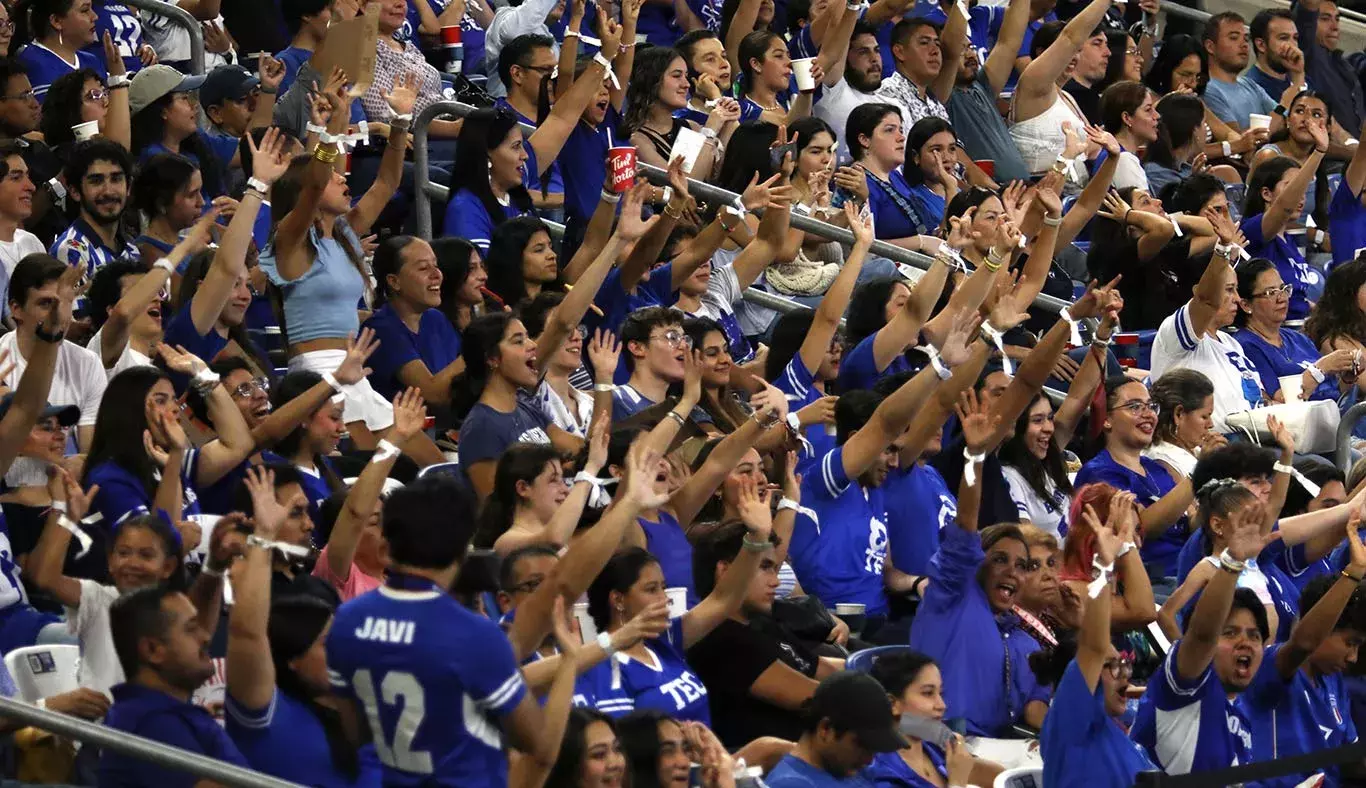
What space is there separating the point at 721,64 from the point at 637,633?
5.44 metres

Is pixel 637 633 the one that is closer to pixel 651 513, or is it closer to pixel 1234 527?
pixel 651 513

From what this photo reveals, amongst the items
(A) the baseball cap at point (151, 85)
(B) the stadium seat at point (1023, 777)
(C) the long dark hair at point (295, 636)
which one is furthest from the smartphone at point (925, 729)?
(A) the baseball cap at point (151, 85)

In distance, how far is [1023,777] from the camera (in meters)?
6.68

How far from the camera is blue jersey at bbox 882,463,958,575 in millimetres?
8305

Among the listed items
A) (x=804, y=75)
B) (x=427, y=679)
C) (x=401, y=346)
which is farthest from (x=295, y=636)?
(x=804, y=75)

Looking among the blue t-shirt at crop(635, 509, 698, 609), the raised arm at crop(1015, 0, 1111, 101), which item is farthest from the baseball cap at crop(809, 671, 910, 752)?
the raised arm at crop(1015, 0, 1111, 101)

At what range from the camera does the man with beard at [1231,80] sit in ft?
45.5

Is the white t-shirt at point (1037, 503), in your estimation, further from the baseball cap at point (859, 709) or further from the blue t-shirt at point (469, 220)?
the baseball cap at point (859, 709)

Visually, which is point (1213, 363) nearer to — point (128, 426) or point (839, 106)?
point (839, 106)

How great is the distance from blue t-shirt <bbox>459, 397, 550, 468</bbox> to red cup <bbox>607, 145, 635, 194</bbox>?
4.45ft

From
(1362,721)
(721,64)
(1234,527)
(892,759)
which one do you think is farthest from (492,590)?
(721,64)

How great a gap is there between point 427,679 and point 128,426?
2.18m

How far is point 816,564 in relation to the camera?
801cm

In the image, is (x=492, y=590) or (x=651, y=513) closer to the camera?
(x=492, y=590)
